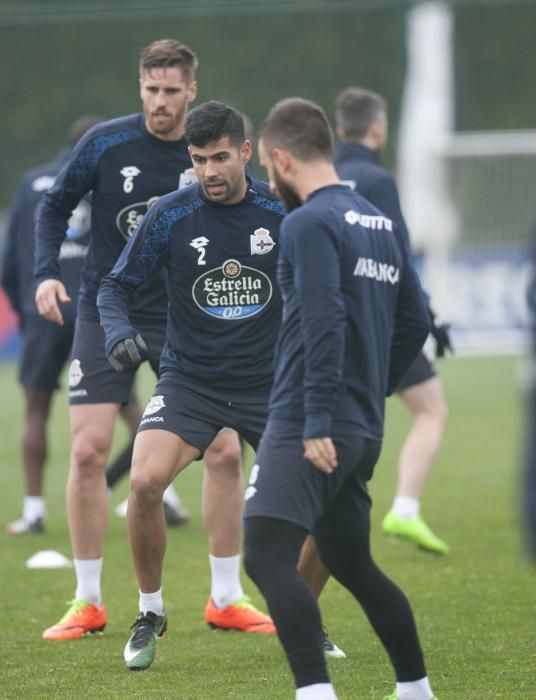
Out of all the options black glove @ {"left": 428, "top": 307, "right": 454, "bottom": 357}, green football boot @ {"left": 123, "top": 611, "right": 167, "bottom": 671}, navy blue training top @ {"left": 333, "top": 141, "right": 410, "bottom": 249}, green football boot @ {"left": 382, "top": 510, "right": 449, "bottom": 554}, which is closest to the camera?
green football boot @ {"left": 123, "top": 611, "right": 167, "bottom": 671}

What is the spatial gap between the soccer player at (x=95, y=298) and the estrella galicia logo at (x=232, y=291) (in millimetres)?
774

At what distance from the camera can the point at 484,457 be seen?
11984 millimetres

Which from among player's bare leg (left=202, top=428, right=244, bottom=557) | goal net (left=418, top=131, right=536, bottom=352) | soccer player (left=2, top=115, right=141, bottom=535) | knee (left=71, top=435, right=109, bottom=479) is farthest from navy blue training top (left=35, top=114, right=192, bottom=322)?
goal net (left=418, top=131, right=536, bottom=352)

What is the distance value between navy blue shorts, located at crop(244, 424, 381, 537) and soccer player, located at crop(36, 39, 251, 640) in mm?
1865

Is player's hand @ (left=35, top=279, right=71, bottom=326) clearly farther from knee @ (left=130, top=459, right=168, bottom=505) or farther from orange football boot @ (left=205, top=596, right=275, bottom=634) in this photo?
orange football boot @ (left=205, top=596, right=275, bottom=634)

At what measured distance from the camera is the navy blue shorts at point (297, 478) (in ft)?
14.8

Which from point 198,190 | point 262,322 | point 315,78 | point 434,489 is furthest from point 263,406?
point 315,78

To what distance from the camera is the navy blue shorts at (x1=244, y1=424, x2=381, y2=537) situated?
4.51 m

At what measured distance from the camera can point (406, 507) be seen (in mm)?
8195

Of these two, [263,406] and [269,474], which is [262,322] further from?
[269,474]

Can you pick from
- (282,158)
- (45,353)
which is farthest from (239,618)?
(45,353)

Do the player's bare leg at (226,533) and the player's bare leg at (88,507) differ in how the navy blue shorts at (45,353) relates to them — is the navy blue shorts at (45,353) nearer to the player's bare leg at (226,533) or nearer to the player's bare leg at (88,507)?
the player's bare leg at (88,507)

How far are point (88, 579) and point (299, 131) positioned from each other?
2.59 m

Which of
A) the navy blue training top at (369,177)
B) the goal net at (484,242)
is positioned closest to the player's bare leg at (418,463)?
the navy blue training top at (369,177)
